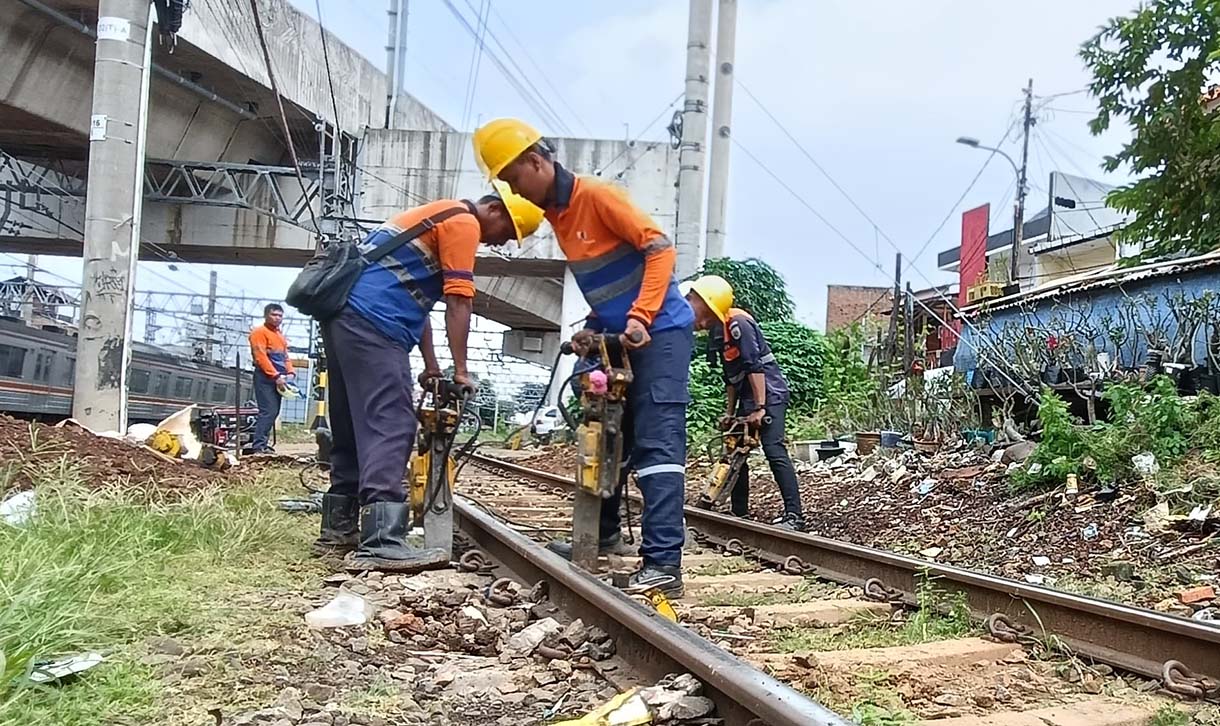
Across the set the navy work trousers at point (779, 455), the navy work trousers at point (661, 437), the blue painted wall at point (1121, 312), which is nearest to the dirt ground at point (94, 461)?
the navy work trousers at point (661, 437)

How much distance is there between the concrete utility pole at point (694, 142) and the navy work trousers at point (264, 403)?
5403 mm

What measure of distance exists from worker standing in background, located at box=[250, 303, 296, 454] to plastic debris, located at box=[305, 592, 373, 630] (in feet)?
28.4

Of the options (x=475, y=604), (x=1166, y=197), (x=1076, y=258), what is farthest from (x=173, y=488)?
(x=1076, y=258)

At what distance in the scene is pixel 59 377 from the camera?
1875 cm

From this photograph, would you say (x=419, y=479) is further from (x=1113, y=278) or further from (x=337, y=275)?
(x=1113, y=278)

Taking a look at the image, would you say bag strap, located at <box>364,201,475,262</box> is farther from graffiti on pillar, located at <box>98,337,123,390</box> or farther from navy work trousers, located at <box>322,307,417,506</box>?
graffiti on pillar, located at <box>98,337,123,390</box>

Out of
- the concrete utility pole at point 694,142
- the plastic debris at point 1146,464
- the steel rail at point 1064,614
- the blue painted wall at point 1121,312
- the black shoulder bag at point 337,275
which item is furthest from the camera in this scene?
the concrete utility pole at point 694,142

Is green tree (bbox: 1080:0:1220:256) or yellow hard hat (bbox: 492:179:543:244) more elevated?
green tree (bbox: 1080:0:1220:256)

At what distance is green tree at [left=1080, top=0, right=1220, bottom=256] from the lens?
11.7 metres

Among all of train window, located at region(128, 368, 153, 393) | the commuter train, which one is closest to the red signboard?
the commuter train

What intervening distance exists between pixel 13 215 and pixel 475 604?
22.8m

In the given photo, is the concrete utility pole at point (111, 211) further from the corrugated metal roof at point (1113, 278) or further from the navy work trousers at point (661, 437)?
the corrugated metal roof at point (1113, 278)

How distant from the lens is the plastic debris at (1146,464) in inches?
261

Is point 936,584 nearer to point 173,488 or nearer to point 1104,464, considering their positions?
point 1104,464
